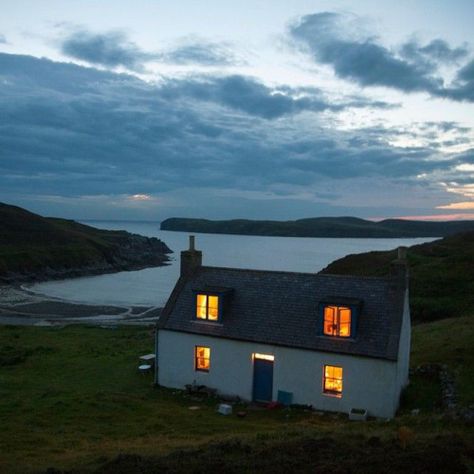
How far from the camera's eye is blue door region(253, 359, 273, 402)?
25.8m

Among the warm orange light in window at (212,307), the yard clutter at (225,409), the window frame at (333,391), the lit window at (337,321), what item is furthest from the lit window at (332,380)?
the warm orange light in window at (212,307)

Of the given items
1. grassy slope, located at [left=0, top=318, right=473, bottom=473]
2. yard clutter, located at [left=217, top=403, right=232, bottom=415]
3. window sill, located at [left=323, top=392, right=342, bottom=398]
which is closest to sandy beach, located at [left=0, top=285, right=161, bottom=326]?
grassy slope, located at [left=0, top=318, right=473, bottom=473]

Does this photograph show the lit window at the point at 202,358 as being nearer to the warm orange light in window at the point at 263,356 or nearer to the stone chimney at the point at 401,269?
the warm orange light in window at the point at 263,356

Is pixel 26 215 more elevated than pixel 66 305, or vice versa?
pixel 26 215

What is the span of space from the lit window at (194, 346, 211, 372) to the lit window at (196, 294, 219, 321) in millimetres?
1678

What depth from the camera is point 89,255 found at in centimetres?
13425

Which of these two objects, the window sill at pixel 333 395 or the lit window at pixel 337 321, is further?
the lit window at pixel 337 321

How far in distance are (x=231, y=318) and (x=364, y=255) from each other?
63.2 metres

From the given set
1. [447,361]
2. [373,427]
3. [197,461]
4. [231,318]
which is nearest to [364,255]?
[447,361]

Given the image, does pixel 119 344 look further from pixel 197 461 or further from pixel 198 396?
pixel 197 461

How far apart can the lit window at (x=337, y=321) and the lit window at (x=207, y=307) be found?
608 centimetres

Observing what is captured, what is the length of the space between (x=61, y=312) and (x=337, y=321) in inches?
2263

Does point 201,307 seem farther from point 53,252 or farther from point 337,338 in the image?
point 53,252

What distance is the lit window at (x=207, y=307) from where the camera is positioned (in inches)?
1096
